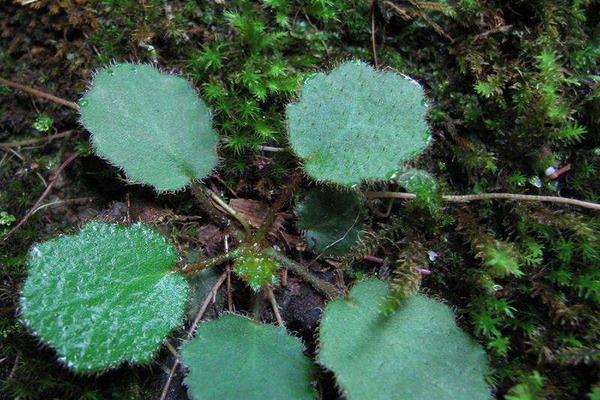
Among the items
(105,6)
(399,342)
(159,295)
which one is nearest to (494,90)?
(399,342)

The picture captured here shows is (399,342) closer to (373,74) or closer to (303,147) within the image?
(303,147)

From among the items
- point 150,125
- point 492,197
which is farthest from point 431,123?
point 150,125

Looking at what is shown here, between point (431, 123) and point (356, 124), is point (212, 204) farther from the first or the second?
point (431, 123)

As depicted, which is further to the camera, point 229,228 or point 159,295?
point 229,228

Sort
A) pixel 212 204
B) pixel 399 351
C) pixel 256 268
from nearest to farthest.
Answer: pixel 399 351 → pixel 256 268 → pixel 212 204

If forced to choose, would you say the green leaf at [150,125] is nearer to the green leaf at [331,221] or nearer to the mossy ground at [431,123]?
the mossy ground at [431,123]

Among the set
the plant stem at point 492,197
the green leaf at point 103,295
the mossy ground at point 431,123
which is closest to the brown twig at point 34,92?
the mossy ground at point 431,123
